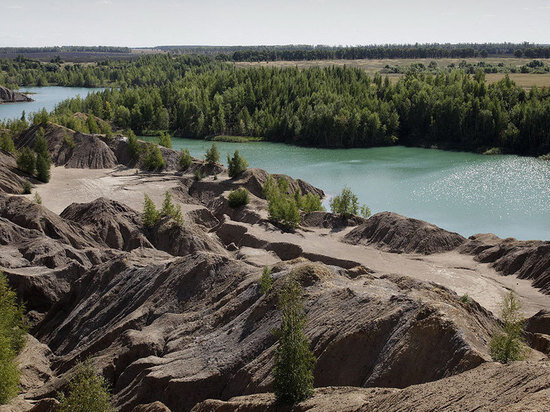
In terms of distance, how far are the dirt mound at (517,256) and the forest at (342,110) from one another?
62904 mm

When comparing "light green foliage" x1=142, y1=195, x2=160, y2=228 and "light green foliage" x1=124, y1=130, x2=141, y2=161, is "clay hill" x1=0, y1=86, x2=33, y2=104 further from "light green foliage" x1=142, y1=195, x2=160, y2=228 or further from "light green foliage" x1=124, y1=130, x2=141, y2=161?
"light green foliage" x1=142, y1=195, x2=160, y2=228

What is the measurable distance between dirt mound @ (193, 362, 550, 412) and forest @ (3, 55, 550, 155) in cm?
8539

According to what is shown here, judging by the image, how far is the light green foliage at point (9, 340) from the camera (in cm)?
2517

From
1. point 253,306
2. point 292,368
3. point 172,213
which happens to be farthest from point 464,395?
point 172,213

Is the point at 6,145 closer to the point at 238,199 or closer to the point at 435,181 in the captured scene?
the point at 238,199

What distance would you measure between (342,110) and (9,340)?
100514 mm

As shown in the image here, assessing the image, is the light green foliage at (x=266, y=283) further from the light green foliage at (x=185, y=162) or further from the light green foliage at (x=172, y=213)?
the light green foliage at (x=185, y=162)

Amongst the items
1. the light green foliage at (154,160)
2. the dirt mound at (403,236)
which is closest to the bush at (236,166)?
the light green foliage at (154,160)

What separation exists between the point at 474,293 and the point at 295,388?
26518mm

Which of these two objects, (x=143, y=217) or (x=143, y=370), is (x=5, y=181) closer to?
(x=143, y=217)

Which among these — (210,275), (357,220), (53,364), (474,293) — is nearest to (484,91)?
(357,220)

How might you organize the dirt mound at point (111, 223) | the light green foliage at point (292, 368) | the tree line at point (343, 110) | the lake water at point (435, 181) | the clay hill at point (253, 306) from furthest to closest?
the tree line at point (343, 110) → the lake water at point (435, 181) → the dirt mound at point (111, 223) → the clay hill at point (253, 306) → the light green foliage at point (292, 368)

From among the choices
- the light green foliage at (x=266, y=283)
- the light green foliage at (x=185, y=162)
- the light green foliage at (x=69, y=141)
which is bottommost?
the light green foliage at (x=185, y=162)

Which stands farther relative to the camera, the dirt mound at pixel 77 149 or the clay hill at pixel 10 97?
the clay hill at pixel 10 97
